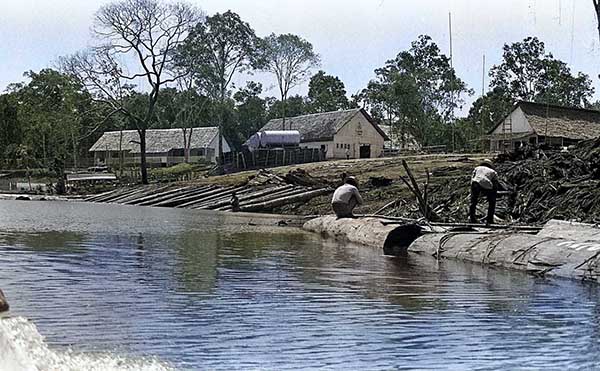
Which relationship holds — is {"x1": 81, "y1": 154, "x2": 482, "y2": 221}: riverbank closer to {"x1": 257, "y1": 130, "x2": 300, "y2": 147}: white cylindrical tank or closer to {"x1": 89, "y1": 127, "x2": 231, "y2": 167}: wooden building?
{"x1": 257, "y1": 130, "x2": 300, "y2": 147}: white cylindrical tank

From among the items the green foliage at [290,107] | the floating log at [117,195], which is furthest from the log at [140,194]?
the green foliage at [290,107]

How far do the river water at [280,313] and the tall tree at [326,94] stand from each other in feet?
288

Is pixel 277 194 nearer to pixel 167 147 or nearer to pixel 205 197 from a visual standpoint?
pixel 205 197

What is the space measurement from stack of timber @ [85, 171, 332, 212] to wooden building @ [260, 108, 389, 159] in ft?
82.6

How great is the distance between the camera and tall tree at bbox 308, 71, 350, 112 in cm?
10588

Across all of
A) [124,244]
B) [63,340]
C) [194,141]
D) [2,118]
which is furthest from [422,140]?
[63,340]

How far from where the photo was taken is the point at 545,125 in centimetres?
6425

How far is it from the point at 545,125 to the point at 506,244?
50514 mm

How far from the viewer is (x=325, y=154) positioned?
76.0 m

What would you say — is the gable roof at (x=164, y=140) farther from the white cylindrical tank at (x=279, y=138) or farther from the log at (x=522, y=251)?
the log at (x=522, y=251)

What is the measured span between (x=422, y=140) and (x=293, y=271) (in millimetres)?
70494

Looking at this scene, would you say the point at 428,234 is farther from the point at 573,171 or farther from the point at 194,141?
the point at 194,141

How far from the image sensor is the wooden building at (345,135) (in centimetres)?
7881

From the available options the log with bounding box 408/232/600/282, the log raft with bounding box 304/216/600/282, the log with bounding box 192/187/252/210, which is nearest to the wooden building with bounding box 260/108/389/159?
the log with bounding box 192/187/252/210
